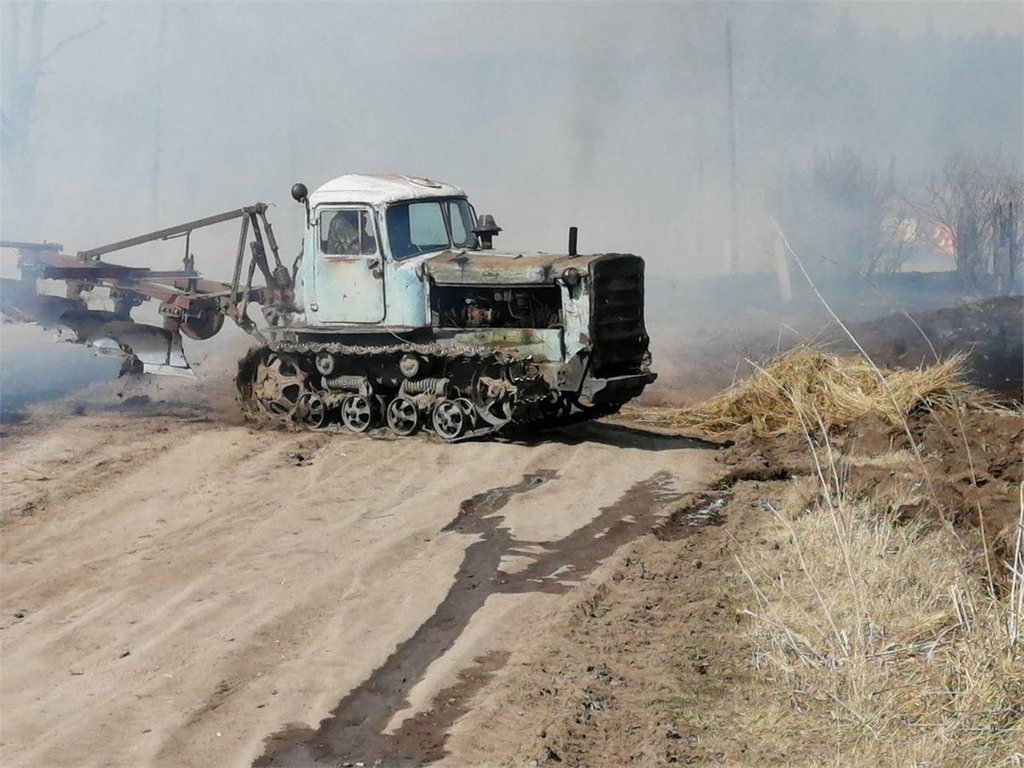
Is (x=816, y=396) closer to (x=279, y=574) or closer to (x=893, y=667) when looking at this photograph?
(x=279, y=574)

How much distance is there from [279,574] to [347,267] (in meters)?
5.67

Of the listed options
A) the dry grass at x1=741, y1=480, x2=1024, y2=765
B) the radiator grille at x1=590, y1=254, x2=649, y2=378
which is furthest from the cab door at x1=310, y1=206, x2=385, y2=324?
the dry grass at x1=741, y1=480, x2=1024, y2=765

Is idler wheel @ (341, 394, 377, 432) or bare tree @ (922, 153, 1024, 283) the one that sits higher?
bare tree @ (922, 153, 1024, 283)

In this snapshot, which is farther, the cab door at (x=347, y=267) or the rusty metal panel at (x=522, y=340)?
the cab door at (x=347, y=267)

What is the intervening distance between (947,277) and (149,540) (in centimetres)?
2335

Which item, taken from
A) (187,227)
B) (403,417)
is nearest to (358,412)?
(403,417)

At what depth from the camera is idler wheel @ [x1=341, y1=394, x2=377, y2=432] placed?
15.4 m

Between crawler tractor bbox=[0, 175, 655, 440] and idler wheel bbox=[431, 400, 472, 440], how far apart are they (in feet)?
0.04

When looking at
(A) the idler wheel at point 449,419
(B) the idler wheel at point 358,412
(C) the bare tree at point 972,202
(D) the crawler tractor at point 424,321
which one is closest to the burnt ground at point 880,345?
(D) the crawler tractor at point 424,321

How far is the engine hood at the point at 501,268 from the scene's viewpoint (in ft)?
47.9

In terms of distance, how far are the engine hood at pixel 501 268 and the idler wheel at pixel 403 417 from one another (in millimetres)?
1300

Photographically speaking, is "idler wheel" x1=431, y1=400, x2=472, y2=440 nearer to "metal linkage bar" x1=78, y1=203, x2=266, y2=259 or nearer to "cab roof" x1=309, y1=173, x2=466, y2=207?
"cab roof" x1=309, y1=173, x2=466, y2=207

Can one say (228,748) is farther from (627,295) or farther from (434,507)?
(627,295)

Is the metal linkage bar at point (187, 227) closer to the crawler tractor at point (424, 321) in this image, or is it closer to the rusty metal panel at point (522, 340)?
the crawler tractor at point (424, 321)
